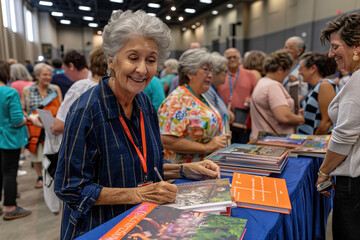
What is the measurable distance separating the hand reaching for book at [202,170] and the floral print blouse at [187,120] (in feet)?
1.64

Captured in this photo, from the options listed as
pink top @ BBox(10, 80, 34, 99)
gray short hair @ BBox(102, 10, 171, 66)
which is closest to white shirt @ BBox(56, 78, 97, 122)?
gray short hair @ BBox(102, 10, 171, 66)

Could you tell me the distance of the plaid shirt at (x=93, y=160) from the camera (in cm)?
91

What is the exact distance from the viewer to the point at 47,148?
2648 mm

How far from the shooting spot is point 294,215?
115 centimetres

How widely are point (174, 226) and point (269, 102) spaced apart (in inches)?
78.9

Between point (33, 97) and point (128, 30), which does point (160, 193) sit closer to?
point (128, 30)

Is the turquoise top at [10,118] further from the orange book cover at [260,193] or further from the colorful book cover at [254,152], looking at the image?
the orange book cover at [260,193]

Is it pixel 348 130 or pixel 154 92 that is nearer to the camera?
pixel 348 130

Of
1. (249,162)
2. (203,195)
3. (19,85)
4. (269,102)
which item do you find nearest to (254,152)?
(249,162)

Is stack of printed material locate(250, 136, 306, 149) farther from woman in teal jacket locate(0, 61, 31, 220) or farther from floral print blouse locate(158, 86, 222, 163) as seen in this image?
woman in teal jacket locate(0, 61, 31, 220)

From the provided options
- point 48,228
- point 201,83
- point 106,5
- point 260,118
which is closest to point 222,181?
point 201,83

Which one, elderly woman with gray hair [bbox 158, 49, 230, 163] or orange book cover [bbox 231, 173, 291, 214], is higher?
elderly woman with gray hair [bbox 158, 49, 230, 163]

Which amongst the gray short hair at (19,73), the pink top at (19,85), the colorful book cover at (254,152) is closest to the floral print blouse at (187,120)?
the colorful book cover at (254,152)

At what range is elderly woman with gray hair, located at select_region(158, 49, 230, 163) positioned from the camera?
5.74 ft
